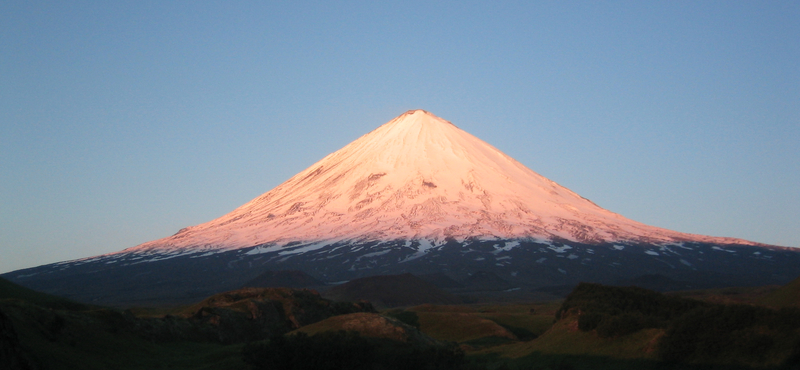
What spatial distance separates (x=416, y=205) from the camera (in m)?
146

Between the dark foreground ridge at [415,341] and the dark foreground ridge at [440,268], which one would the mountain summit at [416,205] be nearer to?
the dark foreground ridge at [440,268]

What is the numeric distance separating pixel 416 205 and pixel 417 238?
18211 millimetres

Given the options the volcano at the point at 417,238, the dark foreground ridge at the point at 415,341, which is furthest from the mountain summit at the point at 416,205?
the dark foreground ridge at the point at 415,341

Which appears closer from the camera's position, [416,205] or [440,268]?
[440,268]

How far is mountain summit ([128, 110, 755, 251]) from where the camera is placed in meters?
137

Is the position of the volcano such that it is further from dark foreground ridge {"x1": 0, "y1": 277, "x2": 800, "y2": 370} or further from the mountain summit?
dark foreground ridge {"x1": 0, "y1": 277, "x2": 800, "y2": 370}

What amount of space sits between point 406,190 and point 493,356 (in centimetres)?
12898

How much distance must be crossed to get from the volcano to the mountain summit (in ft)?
1.39

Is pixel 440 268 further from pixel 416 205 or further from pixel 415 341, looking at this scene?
pixel 415 341

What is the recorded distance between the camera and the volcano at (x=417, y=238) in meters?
112

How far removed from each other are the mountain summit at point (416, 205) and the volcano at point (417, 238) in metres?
0.42

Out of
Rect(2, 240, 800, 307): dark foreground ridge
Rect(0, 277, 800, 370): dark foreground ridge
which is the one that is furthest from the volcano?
Rect(0, 277, 800, 370): dark foreground ridge

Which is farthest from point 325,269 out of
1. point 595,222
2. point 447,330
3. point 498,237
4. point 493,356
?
point 493,356

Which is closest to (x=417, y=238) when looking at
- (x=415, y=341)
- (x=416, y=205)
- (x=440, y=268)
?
(x=440, y=268)
